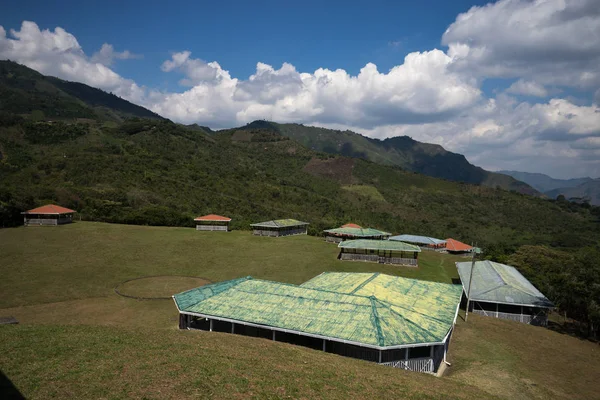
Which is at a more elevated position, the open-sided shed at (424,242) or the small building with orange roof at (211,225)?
the small building with orange roof at (211,225)

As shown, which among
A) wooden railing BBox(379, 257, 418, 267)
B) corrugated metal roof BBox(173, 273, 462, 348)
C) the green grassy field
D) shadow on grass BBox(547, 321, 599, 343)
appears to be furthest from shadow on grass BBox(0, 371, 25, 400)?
wooden railing BBox(379, 257, 418, 267)

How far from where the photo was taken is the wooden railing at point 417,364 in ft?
62.6

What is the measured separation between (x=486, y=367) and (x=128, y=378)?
1769 centimetres

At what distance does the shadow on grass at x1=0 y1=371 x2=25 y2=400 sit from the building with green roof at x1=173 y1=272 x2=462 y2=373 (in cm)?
1049

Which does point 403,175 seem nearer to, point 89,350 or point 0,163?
point 0,163

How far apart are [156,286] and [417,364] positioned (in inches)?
908

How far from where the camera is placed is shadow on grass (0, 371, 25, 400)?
11.2 metres

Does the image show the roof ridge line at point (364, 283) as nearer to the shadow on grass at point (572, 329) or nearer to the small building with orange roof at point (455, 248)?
the shadow on grass at point (572, 329)

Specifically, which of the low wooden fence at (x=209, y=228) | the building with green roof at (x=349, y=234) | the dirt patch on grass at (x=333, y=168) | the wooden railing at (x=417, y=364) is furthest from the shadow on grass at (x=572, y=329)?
the dirt patch on grass at (x=333, y=168)

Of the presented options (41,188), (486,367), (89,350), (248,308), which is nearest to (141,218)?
(41,188)

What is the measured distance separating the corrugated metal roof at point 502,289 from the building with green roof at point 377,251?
7.98 metres

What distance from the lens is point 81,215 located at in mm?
60031

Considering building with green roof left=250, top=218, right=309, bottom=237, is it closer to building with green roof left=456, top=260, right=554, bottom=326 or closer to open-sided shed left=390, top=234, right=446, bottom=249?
open-sided shed left=390, top=234, right=446, bottom=249

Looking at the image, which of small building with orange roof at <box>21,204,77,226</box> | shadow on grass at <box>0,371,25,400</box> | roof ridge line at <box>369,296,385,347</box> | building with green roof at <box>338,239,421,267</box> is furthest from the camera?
small building with orange roof at <box>21,204,77,226</box>
